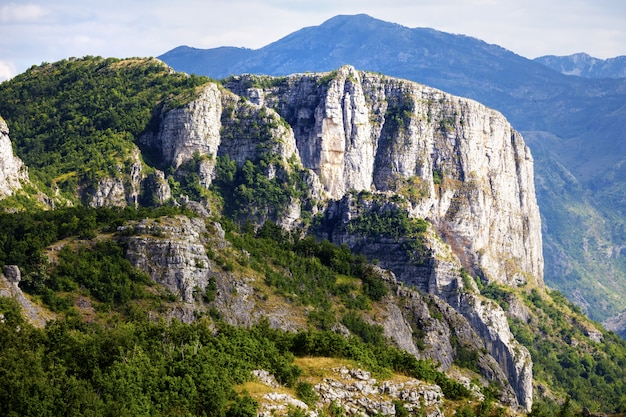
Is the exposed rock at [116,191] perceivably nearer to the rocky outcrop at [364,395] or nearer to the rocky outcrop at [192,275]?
the rocky outcrop at [192,275]

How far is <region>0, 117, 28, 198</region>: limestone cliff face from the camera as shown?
161m

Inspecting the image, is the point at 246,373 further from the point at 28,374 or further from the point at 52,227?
the point at 52,227

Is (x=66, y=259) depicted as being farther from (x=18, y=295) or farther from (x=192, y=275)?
(x=18, y=295)

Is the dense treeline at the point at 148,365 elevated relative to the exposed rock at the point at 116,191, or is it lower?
lower

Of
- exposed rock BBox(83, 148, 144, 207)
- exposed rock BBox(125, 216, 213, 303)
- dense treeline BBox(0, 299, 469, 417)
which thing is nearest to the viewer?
dense treeline BBox(0, 299, 469, 417)

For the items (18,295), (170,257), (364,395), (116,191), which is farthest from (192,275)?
(116,191)

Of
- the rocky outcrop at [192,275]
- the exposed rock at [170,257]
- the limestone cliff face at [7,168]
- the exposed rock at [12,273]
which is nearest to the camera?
the exposed rock at [12,273]

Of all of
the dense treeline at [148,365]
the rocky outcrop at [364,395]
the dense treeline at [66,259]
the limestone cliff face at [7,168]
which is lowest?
the rocky outcrop at [364,395]

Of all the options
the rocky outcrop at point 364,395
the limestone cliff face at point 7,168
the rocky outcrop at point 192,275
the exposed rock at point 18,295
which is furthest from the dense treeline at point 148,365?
the limestone cliff face at point 7,168

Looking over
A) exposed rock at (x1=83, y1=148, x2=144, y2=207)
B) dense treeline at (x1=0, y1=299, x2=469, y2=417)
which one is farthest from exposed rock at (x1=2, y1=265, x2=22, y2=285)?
exposed rock at (x1=83, y1=148, x2=144, y2=207)

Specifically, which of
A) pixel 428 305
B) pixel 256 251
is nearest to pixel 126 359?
pixel 256 251

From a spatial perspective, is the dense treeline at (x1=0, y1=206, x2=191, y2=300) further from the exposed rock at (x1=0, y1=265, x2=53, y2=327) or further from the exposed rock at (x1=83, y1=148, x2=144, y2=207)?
the exposed rock at (x1=83, y1=148, x2=144, y2=207)

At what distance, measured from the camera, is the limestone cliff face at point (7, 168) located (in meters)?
161

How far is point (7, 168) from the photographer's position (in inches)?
6457
